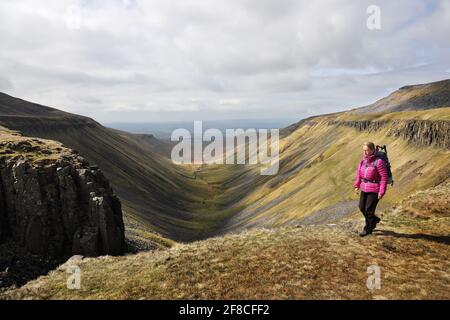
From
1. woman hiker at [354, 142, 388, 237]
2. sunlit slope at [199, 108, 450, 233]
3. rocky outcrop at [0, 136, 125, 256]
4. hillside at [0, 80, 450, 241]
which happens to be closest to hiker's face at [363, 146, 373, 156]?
woman hiker at [354, 142, 388, 237]

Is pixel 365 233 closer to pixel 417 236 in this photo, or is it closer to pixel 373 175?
pixel 417 236

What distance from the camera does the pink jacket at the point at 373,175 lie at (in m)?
20.2

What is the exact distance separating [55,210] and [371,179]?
3117 centimetres

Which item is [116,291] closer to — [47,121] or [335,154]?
[335,154]

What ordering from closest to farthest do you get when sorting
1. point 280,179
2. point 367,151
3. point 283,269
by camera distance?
point 283,269 < point 367,151 < point 280,179

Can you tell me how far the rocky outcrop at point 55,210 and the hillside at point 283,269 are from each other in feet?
41.4

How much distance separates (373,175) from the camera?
2073 centimetres

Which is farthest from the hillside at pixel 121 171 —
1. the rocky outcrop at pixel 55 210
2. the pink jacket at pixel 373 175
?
the pink jacket at pixel 373 175

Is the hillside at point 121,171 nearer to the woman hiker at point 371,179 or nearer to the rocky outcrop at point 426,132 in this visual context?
the rocky outcrop at point 426,132

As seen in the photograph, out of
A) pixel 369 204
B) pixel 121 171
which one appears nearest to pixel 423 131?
pixel 369 204

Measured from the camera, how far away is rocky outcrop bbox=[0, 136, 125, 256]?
3581 cm

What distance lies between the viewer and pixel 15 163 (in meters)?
38.3
